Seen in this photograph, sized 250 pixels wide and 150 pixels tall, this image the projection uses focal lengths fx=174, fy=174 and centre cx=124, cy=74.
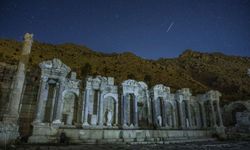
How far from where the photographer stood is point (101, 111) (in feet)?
61.1

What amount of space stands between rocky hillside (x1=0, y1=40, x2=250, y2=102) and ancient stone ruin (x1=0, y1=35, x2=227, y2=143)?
45.1 ft

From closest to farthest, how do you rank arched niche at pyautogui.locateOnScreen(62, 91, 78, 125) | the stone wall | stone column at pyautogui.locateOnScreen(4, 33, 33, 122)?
stone column at pyautogui.locateOnScreen(4, 33, 33, 122) < the stone wall < arched niche at pyautogui.locateOnScreen(62, 91, 78, 125)

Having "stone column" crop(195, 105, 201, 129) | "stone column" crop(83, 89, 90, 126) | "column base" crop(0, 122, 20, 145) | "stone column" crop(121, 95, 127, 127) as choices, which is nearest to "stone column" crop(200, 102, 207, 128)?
"stone column" crop(195, 105, 201, 129)

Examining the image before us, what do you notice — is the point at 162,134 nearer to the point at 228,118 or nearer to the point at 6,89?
the point at 6,89

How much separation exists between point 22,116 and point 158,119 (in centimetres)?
1462

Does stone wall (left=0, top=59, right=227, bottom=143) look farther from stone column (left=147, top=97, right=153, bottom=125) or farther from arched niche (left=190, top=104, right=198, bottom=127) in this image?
arched niche (left=190, top=104, right=198, bottom=127)

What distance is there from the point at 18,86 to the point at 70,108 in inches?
303

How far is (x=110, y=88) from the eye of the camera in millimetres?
20484

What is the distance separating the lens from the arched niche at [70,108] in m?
18.7

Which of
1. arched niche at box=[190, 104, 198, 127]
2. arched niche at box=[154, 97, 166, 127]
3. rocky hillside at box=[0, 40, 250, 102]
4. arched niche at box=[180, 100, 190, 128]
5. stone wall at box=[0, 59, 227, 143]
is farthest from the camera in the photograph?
rocky hillside at box=[0, 40, 250, 102]

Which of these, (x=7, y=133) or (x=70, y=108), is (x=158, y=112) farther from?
(x=7, y=133)

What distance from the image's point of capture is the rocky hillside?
4109 cm

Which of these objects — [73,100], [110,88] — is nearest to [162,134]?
[110,88]

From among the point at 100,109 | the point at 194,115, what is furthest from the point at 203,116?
the point at 100,109
